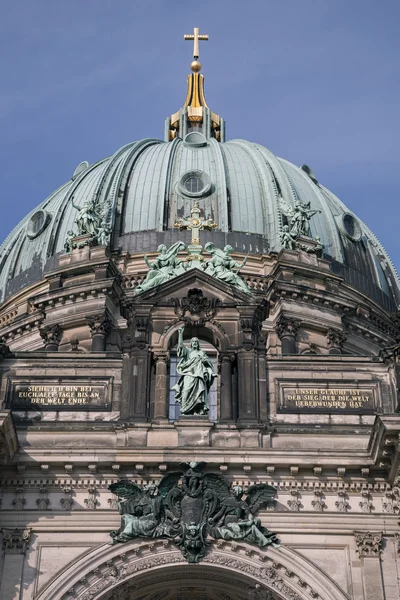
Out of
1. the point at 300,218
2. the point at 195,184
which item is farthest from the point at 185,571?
the point at 195,184

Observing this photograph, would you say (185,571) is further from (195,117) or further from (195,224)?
(195,117)

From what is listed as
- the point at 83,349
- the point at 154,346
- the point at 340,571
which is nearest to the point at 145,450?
the point at 154,346

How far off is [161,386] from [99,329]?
10.1 meters

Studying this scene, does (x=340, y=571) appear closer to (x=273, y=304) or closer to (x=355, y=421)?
(x=355, y=421)

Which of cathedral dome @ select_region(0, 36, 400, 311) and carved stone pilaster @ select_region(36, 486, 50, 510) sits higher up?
cathedral dome @ select_region(0, 36, 400, 311)

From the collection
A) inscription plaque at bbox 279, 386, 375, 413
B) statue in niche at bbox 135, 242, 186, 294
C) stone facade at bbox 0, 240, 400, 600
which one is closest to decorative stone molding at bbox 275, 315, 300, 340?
statue in niche at bbox 135, 242, 186, 294

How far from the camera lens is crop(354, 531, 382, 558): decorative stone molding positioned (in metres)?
31.3

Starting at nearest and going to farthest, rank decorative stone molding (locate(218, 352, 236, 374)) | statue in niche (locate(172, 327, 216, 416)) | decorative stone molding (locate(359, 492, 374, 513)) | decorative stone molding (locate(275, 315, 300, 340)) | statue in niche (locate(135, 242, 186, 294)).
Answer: decorative stone molding (locate(359, 492, 374, 513)) → statue in niche (locate(172, 327, 216, 416)) → decorative stone molding (locate(218, 352, 236, 374)) → statue in niche (locate(135, 242, 186, 294)) → decorative stone molding (locate(275, 315, 300, 340))

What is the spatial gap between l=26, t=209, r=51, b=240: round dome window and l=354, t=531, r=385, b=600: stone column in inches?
959

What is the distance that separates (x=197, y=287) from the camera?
35.9m

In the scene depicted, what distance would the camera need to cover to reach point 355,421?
33531mm

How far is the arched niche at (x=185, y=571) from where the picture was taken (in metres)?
30.8

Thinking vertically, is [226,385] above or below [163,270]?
below

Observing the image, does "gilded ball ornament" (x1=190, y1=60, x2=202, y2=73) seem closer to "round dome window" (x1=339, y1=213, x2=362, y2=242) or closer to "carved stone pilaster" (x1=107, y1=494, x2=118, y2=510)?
"round dome window" (x1=339, y1=213, x2=362, y2=242)
